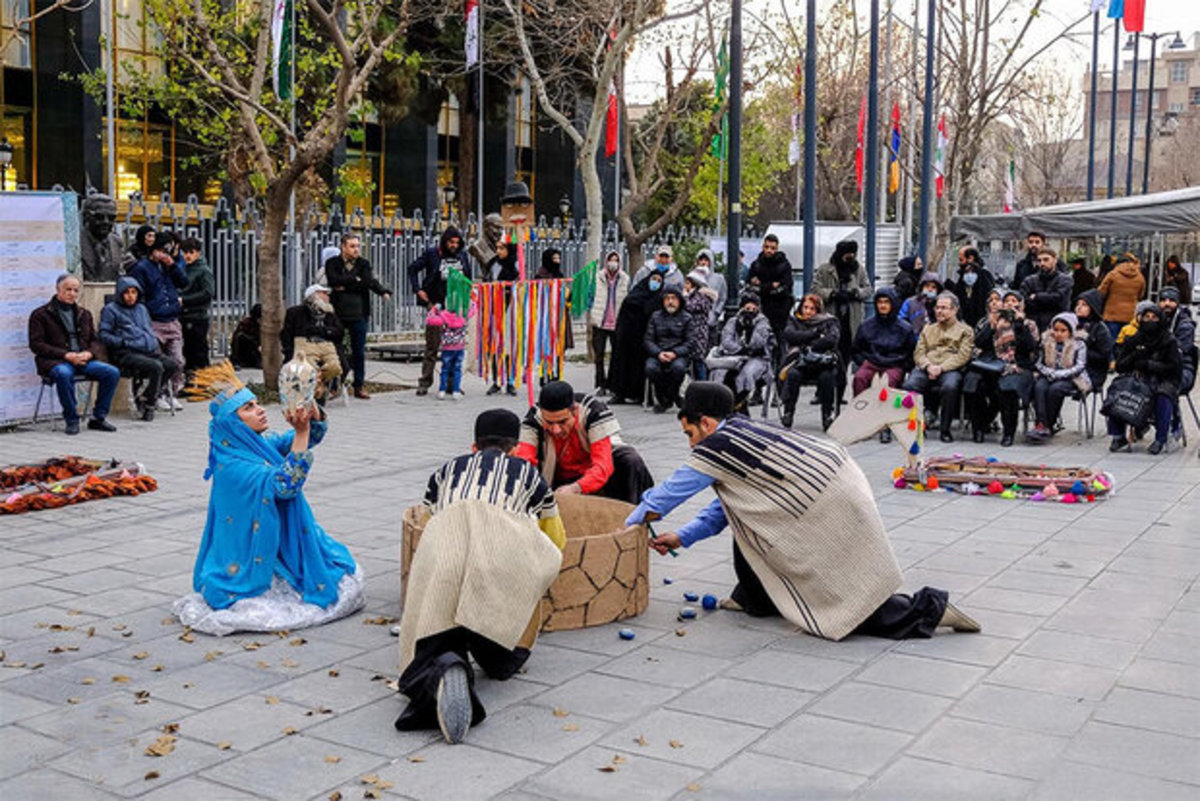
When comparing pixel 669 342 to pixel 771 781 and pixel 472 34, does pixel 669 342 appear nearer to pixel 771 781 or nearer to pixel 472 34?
pixel 472 34

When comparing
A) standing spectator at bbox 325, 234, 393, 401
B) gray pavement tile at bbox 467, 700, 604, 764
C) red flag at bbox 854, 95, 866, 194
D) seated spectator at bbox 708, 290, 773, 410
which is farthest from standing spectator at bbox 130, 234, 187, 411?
red flag at bbox 854, 95, 866, 194

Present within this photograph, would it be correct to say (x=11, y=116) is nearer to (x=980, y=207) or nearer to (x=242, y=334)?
(x=242, y=334)

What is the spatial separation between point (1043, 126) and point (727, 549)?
145 ft

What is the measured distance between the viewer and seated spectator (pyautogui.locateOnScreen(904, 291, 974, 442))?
13.0 meters

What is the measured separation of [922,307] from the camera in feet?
46.9

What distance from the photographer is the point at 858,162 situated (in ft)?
114

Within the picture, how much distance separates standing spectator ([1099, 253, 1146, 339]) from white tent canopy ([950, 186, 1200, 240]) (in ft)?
5.81

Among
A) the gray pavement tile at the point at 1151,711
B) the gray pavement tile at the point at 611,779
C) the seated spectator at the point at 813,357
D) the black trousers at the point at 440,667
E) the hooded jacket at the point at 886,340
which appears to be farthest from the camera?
the seated spectator at the point at 813,357

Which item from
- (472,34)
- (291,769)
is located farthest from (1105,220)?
(291,769)

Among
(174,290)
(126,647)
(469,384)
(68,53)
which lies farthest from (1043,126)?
(126,647)

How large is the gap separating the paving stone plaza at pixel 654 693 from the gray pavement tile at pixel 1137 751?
0.04 ft

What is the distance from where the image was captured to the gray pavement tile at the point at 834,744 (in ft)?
15.9

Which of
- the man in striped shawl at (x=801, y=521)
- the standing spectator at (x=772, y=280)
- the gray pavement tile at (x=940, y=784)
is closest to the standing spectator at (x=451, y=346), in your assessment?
the standing spectator at (x=772, y=280)

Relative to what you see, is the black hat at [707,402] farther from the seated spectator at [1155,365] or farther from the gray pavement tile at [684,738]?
the seated spectator at [1155,365]
